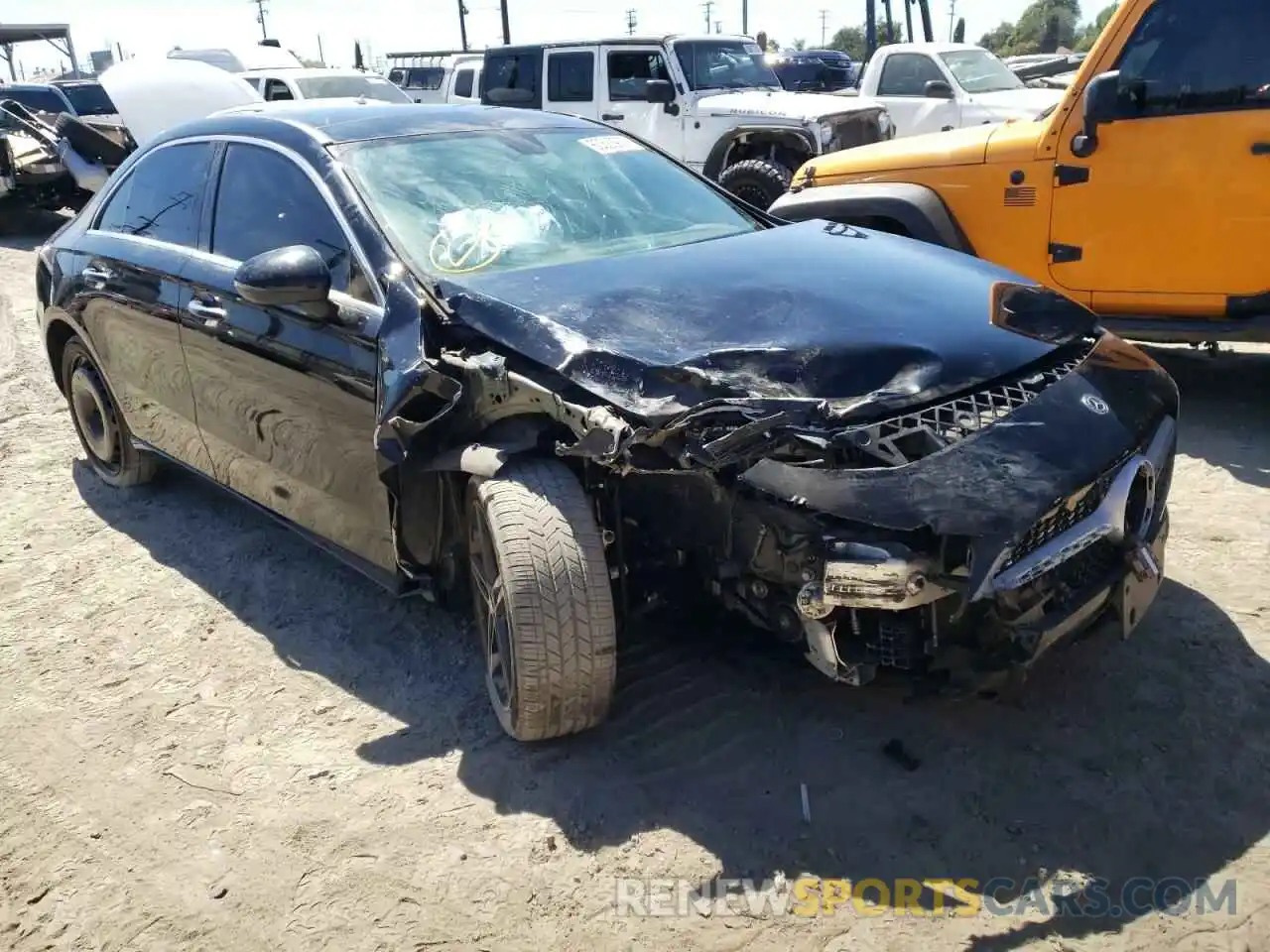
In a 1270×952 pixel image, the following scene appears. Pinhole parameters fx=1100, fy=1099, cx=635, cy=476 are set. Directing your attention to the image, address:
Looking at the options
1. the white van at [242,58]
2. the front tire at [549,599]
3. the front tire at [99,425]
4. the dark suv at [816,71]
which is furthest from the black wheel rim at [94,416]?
the dark suv at [816,71]

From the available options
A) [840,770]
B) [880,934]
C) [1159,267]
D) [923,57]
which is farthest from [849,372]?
[923,57]

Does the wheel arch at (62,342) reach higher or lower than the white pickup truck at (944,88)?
lower

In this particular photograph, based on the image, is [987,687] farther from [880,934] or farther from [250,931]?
[250,931]

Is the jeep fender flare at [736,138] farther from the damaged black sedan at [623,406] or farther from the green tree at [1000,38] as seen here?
the green tree at [1000,38]

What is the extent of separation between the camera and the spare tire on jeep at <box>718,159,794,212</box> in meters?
10.2

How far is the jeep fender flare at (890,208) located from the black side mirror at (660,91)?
18.2 feet

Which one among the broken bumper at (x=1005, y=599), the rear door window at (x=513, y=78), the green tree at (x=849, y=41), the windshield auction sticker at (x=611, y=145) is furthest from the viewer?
the green tree at (x=849, y=41)

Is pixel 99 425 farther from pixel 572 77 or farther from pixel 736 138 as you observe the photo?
pixel 572 77

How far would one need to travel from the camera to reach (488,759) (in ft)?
10.2

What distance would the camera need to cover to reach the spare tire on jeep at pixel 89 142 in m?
13.2

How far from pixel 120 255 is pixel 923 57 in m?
9.23

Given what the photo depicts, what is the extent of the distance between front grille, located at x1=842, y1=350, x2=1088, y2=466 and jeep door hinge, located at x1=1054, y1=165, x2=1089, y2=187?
9.70 ft

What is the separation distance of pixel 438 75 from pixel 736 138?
9731 millimetres

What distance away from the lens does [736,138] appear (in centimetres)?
1097
